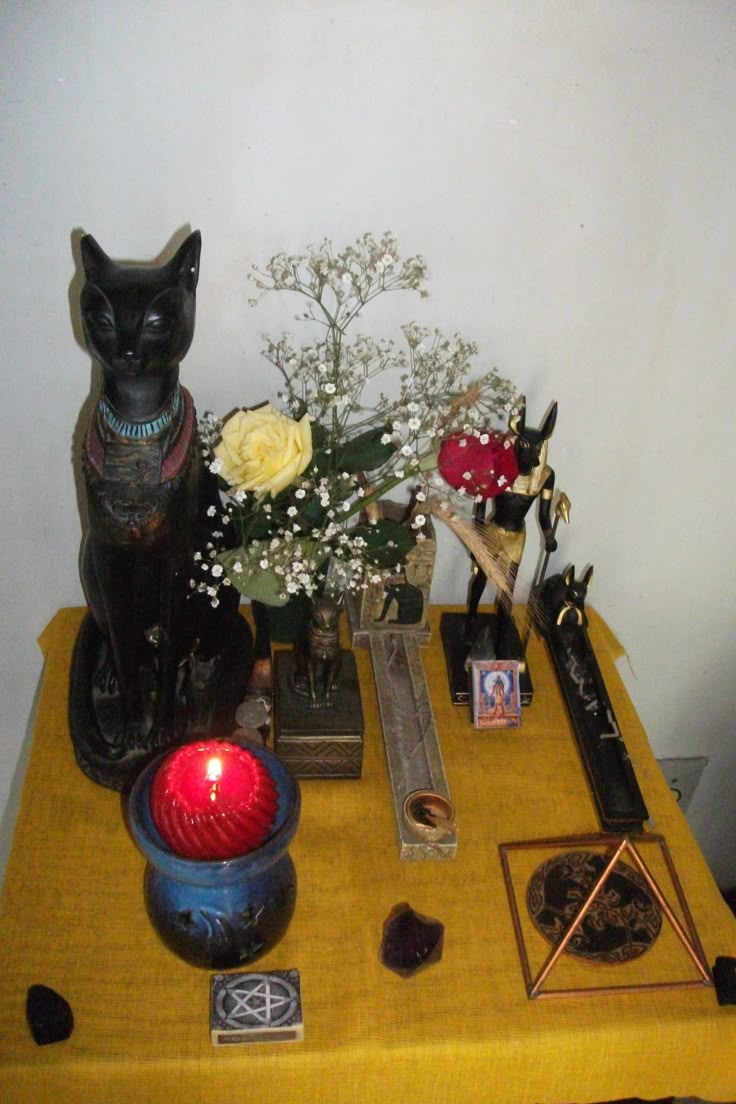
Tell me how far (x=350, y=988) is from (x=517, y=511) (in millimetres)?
612

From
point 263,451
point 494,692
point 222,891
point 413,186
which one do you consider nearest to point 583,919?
point 494,692

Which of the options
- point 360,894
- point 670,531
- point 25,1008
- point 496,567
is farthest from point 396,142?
point 25,1008

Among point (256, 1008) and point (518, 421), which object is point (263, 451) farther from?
point (256, 1008)

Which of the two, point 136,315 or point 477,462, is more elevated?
point 136,315

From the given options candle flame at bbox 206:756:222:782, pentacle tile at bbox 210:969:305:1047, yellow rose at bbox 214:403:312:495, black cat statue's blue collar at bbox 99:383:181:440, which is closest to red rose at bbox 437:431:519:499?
yellow rose at bbox 214:403:312:495

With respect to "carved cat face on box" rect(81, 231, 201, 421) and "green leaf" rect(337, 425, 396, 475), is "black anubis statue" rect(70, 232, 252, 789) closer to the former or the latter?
"carved cat face on box" rect(81, 231, 201, 421)

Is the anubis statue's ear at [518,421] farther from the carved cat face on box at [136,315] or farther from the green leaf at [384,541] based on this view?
the carved cat face on box at [136,315]

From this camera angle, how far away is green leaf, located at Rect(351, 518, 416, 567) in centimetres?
112

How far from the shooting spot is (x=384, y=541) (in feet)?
3.68

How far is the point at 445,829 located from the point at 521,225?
76 centimetres

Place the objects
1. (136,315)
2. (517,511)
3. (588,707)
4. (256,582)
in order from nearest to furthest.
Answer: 1. (136,315)
2. (256,582)
3. (517,511)
4. (588,707)

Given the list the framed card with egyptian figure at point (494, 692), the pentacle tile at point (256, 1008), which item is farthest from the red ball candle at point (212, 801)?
the framed card with egyptian figure at point (494, 692)

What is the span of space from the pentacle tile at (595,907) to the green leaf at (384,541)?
0.42 meters

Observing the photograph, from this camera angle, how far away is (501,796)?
119 cm
